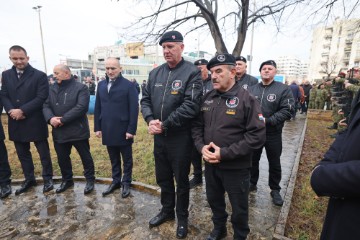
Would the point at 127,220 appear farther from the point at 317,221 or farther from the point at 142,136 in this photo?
the point at 142,136

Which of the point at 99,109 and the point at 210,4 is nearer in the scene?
the point at 99,109

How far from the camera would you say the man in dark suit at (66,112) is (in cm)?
372

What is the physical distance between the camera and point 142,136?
7988 millimetres

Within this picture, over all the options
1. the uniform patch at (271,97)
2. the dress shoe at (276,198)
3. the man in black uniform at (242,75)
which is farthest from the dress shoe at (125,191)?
the man in black uniform at (242,75)

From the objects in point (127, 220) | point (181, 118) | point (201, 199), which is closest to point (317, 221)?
point (201, 199)

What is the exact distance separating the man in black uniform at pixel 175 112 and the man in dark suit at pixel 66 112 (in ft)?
4.89

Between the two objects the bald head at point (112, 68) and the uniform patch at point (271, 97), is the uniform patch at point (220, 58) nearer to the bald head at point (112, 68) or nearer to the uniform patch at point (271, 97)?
the uniform patch at point (271, 97)

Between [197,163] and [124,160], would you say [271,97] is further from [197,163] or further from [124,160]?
[124,160]

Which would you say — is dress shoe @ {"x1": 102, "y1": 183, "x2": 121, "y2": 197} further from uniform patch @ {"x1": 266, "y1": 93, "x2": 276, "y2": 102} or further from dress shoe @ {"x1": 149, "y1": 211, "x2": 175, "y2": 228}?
uniform patch @ {"x1": 266, "y1": 93, "x2": 276, "y2": 102}

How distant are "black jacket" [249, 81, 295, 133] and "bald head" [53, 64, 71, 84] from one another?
3.10 m

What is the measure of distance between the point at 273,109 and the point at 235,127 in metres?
1.37

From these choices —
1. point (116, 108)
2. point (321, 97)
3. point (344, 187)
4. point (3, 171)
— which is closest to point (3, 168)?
point (3, 171)

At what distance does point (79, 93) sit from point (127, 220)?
2174mm

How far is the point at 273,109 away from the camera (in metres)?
3.41
